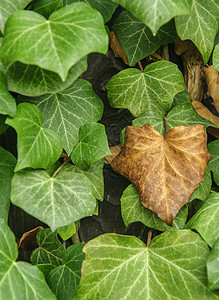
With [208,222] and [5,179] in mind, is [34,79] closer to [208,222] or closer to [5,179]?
[5,179]

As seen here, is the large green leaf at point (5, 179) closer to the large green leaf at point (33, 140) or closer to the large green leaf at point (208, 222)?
the large green leaf at point (33, 140)

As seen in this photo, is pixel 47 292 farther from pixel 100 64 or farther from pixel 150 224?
pixel 100 64

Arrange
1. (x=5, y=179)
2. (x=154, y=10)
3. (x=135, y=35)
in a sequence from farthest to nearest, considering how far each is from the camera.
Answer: (x=135, y=35) < (x=5, y=179) < (x=154, y=10)

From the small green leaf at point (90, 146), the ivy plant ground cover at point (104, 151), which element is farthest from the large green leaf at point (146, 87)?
the small green leaf at point (90, 146)

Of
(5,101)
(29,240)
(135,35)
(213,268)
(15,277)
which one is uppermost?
(135,35)

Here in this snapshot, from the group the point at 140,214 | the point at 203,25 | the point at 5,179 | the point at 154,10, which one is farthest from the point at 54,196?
the point at 203,25

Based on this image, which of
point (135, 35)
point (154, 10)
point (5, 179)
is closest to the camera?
point (154, 10)

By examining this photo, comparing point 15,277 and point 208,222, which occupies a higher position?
point 208,222

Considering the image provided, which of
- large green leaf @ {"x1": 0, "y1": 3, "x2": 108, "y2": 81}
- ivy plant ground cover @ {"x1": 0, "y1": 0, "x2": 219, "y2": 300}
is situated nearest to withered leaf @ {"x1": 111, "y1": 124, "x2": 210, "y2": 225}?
ivy plant ground cover @ {"x1": 0, "y1": 0, "x2": 219, "y2": 300}
